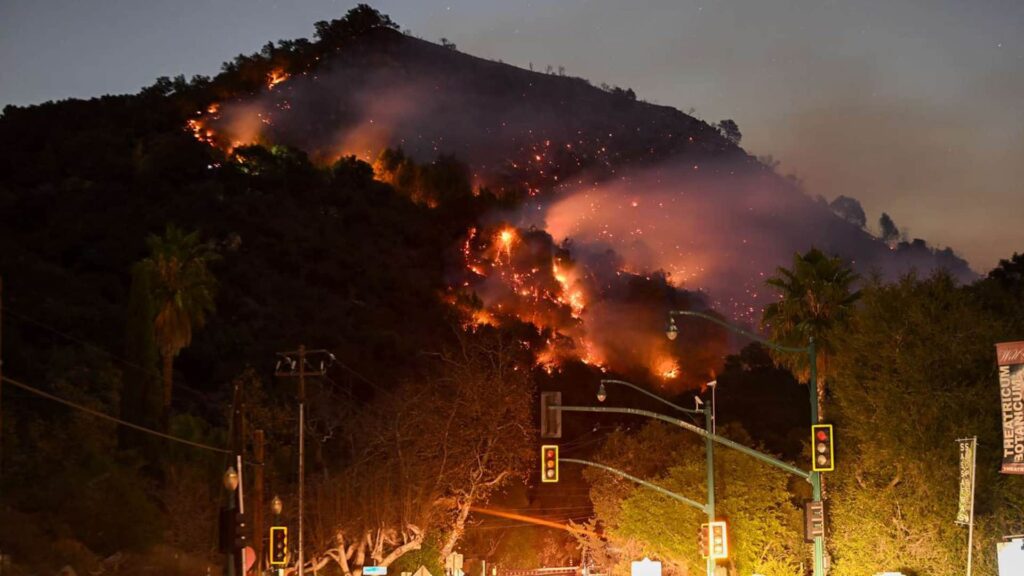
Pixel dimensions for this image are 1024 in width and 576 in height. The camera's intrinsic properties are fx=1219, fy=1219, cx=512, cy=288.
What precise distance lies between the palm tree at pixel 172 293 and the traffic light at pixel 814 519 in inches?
1751

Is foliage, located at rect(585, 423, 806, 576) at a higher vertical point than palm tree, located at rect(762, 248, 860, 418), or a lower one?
lower

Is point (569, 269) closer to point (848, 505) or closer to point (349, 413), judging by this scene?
point (349, 413)

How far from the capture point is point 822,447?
31.1m

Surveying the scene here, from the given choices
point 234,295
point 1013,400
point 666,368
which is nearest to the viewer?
point 1013,400

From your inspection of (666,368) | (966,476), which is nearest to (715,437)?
(966,476)

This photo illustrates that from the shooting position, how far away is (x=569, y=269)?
607 ft

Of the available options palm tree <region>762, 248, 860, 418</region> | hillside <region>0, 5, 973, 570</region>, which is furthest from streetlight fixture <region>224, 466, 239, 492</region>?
palm tree <region>762, 248, 860, 418</region>

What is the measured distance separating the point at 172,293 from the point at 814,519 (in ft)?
153

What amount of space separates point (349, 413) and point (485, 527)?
1984cm

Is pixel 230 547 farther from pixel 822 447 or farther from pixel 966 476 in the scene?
pixel 966 476

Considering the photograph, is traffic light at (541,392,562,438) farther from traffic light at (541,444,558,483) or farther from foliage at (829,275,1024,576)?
foliage at (829,275,1024,576)

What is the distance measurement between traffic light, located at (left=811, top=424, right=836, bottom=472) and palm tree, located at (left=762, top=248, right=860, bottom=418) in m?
22.2

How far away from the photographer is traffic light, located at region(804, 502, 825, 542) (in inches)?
1288

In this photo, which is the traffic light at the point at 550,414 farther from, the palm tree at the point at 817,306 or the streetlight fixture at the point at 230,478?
the palm tree at the point at 817,306
